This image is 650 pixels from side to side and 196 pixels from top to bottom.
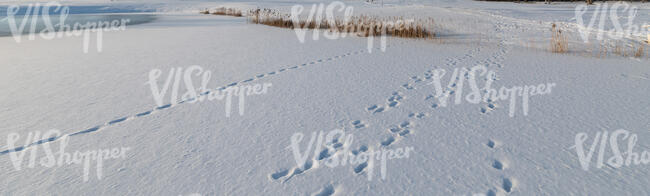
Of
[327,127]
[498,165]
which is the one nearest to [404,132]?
[327,127]

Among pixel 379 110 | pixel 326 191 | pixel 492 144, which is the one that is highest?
pixel 379 110

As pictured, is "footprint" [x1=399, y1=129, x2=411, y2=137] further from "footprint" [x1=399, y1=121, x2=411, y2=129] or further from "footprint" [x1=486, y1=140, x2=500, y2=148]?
"footprint" [x1=486, y1=140, x2=500, y2=148]

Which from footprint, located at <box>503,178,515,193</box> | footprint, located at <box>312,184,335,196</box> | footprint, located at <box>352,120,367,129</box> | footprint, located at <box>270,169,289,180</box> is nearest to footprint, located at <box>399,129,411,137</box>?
footprint, located at <box>352,120,367,129</box>

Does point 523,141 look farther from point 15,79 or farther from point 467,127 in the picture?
point 15,79

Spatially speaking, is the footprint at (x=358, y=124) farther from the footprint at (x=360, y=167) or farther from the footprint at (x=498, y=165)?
the footprint at (x=498, y=165)

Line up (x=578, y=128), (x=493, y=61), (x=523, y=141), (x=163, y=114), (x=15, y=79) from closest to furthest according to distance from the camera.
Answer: (x=523, y=141)
(x=578, y=128)
(x=163, y=114)
(x=15, y=79)
(x=493, y=61)

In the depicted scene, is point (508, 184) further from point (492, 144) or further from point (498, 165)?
point (492, 144)

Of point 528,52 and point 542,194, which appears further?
point 528,52

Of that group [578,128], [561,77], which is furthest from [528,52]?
[578,128]
